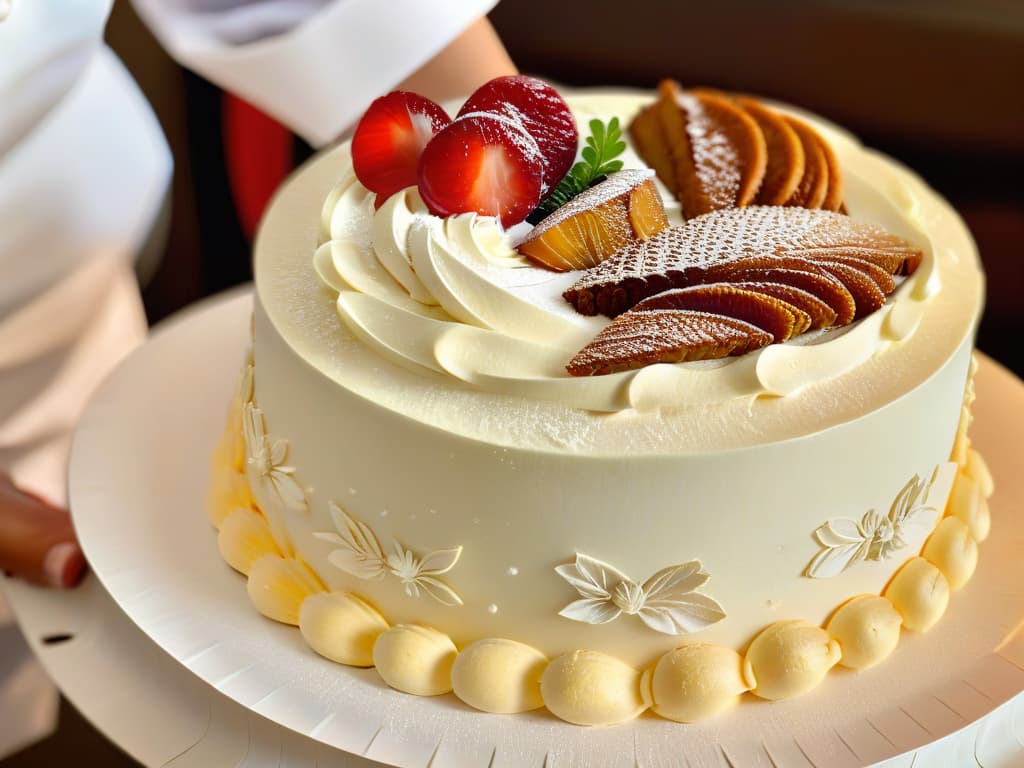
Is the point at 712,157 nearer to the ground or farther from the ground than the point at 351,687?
farther from the ground

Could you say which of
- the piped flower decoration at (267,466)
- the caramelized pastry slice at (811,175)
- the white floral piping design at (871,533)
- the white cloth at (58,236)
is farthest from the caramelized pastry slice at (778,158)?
the white cloth at (58,236)

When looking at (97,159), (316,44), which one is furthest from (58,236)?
(316,44)

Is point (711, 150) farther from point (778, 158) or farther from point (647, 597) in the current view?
point (647, 597)

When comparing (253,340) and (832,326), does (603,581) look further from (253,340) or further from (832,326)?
(253,340)

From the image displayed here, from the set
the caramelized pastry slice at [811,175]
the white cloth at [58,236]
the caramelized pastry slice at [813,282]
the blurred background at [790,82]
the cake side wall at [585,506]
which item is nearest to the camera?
the cake side wall at [585,506]

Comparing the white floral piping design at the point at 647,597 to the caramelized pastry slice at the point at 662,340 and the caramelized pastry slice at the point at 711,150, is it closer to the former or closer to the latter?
the caramelized pastry slice at the point at 662,340

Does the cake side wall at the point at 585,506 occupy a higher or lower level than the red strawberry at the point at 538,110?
lower

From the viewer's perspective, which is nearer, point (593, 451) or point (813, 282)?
point (593, 451)

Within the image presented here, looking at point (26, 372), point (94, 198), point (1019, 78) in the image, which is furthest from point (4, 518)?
point (1019, 78)
